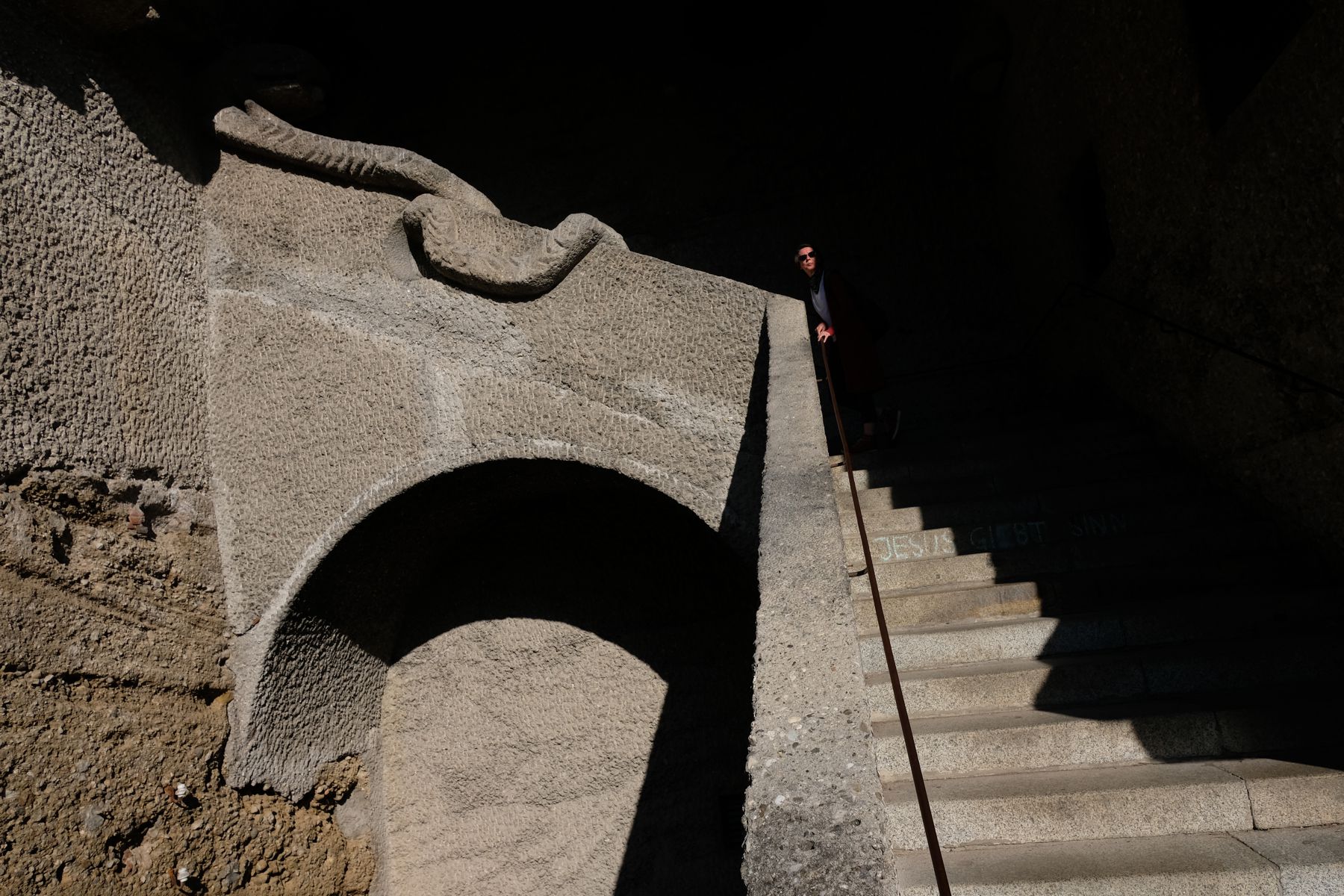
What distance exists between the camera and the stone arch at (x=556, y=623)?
167 inches

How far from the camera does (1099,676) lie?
10.6 feet

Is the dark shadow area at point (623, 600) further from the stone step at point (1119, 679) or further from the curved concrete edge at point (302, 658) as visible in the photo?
the stone step at point (1119, 679)

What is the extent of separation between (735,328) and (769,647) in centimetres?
166

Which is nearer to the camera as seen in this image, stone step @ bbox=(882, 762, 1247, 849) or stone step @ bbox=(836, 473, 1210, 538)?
stone step @ bbox=(882, 762, 1247, 849)

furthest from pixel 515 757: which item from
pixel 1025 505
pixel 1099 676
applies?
pixel 1099 676

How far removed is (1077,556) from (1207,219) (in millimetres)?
1520

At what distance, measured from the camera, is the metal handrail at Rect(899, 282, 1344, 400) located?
369cm

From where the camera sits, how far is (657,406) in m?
3.98

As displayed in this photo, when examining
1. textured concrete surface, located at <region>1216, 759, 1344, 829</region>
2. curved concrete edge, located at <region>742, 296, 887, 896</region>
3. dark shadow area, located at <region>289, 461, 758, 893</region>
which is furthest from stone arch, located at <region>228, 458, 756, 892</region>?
textured concrete surface, located at <region>1216, 759, 1344, 829</region>

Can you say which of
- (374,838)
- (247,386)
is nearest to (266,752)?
(374,838)

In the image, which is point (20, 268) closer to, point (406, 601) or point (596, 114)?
point (406, 601)

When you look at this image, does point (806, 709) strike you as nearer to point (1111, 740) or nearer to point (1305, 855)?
point (1111, 740)

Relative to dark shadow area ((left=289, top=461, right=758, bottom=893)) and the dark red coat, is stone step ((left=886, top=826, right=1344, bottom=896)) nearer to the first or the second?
dark shadow area ((left=289, top=461, right=758, bottom=893))

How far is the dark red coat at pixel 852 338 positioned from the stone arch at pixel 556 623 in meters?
1.22
